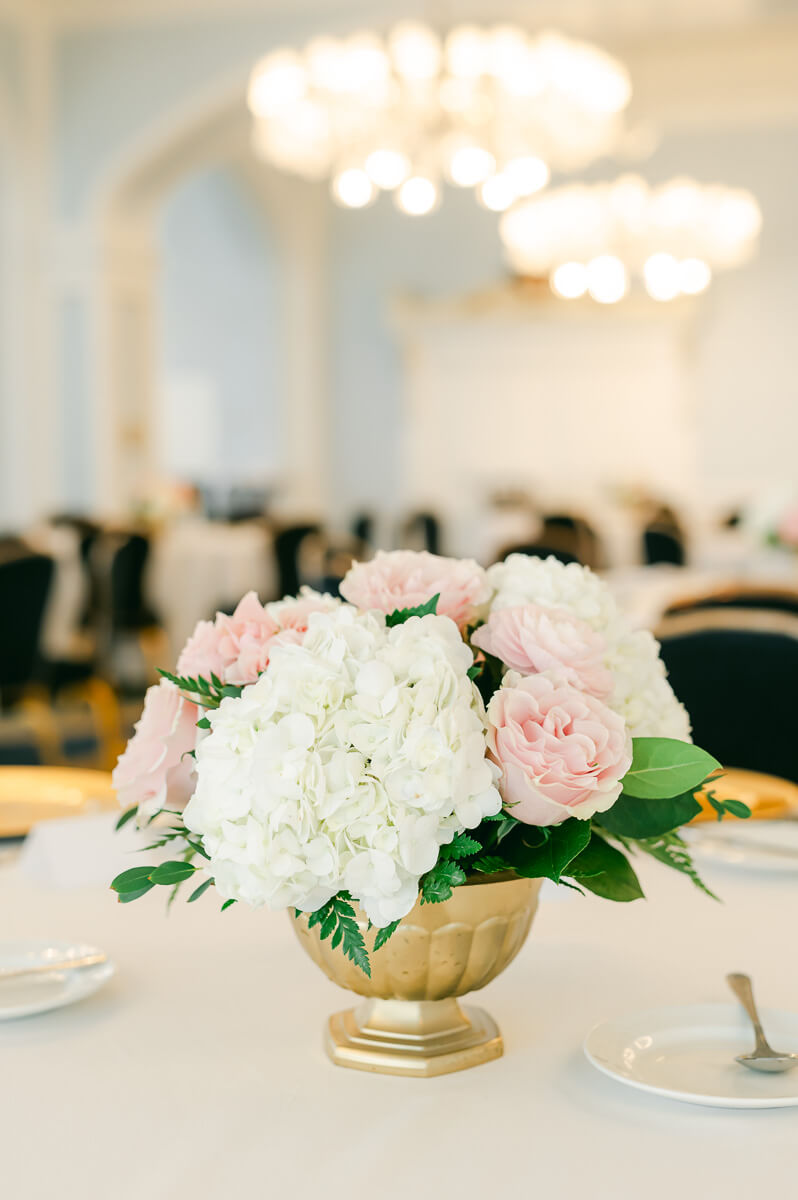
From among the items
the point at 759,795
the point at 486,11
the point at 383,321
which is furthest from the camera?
the point at 383,321

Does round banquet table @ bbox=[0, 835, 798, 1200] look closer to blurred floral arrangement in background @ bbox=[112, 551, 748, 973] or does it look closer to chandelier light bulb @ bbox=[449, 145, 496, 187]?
blurred floral arrangement in background @ bbox=[112, 551, 748, 973]

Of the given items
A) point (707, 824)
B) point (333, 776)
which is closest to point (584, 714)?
point (333, 776)

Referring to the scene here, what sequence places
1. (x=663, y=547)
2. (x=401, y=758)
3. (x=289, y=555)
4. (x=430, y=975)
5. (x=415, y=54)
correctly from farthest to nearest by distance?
1. (x=289, y=555)
2. (x=663, y=547)
3. (x=415, y=54)
4. (x=430, y=975)
5. (x=401, y=758)

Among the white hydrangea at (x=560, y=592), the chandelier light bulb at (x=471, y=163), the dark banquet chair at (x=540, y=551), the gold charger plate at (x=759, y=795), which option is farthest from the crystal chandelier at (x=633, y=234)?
the white hydrangea at (x=560, y=592)

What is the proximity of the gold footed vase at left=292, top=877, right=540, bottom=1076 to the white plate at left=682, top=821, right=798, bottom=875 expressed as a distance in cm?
55

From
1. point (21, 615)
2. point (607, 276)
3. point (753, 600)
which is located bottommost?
point (21, 615)

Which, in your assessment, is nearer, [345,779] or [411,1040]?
[345,779]

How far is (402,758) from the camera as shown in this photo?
32.6 inches

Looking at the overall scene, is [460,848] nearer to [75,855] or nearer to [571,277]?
[75,855]

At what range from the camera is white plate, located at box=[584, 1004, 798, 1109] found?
2.88 ft

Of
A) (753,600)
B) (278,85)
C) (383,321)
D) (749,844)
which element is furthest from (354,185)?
(383,321)

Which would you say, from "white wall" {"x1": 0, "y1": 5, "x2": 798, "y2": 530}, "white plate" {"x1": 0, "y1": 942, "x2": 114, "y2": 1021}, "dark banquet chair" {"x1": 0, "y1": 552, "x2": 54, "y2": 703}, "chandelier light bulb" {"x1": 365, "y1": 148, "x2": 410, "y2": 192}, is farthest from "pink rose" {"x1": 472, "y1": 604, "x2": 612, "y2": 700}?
"white wall" {"x1": 0, "y1": 5, "x2": 798, "y2": 530}

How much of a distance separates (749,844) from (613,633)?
634mm

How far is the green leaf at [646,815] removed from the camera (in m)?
0.92
